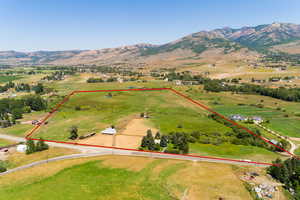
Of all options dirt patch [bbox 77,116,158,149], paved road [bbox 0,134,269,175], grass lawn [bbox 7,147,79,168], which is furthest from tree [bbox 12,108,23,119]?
dirt patch [bbox 77,116,158,149]

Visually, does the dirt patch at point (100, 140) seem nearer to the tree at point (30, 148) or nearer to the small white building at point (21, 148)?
the tree at point (30, 148)

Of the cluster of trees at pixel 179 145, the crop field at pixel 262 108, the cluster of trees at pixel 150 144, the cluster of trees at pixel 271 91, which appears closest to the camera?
the cluster of trees at pixel 179 145

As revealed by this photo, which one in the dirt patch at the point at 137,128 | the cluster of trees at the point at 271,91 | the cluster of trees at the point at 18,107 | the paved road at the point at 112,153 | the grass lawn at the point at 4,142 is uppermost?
the cluster of trees at the point at 271,91

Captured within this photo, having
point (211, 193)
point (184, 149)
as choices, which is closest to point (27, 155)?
point (184, 149)

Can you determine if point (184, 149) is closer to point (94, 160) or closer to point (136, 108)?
point (94, 160)

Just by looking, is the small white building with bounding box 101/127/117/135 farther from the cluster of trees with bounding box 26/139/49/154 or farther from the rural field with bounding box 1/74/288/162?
the cluster of trees with bounding box 26/139/49/154

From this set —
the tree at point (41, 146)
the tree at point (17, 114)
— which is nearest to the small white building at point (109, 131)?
the tree at point (41, 146)
